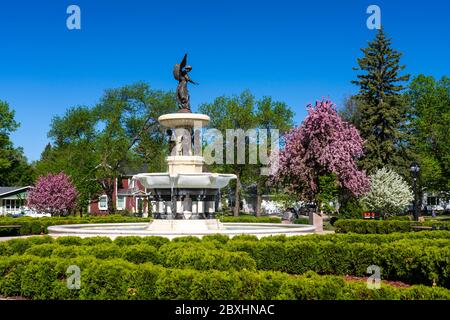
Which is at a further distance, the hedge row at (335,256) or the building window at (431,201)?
the building window at (431,201)

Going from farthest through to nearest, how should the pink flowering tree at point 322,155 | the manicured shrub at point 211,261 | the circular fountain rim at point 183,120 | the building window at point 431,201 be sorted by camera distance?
the building window at point 431,201 → the pink flowering tree at point 322,155 → the circular fountain rim at point 183,120 → the manicured shrub at point 211,261

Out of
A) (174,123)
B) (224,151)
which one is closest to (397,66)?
(224,151)

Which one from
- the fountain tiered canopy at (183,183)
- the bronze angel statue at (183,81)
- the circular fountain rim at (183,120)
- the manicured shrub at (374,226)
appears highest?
the bronze angel statue at (183,81)

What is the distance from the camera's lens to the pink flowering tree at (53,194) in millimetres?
48625

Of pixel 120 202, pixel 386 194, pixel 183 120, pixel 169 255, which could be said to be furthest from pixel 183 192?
pixel 120 202

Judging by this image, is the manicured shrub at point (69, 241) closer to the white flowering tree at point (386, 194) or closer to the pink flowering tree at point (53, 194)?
the white flowering tree at point (386, 194)

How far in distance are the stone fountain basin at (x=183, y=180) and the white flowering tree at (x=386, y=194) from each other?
21.1 meters

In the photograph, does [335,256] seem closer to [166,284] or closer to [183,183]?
[166,284]

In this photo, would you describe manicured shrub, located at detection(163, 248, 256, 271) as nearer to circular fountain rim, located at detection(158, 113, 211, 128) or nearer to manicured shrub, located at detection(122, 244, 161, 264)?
manicured shrub, located at detection(122, 244, 161, 264)

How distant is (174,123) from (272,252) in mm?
11257

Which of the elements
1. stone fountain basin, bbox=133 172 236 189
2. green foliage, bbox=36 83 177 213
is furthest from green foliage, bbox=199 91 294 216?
stone fountain basin, bbox=133 172 236 189

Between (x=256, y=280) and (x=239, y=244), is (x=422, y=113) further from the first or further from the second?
(x=256, y=280)

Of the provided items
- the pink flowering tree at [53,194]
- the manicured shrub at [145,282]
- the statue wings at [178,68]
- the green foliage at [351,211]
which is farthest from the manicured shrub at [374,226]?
the pink flowering tree at [53,194]

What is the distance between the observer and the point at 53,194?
4872cm
